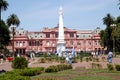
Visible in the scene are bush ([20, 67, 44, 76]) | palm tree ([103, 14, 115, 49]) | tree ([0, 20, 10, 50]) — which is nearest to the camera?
bush ([20, 67, 44, 76])

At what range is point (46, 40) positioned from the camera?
15138 centimetres

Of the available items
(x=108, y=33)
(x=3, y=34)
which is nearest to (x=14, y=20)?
(x=3, y=34)

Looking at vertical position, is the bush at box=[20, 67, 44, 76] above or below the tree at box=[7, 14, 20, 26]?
below

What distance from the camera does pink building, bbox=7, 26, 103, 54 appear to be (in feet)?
489

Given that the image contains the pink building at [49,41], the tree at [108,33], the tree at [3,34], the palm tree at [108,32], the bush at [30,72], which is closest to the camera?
the bush at [30,72]

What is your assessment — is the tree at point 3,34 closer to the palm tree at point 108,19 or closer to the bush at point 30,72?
the palm tree at point 108,19

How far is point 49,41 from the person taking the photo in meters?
152

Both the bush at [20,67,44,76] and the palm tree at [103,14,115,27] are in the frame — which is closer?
the bush at [20,67,44,76]

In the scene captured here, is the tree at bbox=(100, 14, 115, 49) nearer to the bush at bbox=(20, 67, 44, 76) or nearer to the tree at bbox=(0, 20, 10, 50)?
the tree at bbox=(0, 20, 10, 50)

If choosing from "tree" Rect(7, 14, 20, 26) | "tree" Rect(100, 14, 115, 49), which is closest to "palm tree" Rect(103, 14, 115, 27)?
"tree" Rect(100, 14, 115, 49)

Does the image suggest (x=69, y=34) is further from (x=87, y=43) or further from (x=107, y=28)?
(x=107, y=28)

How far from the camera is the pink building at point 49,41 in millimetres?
149125

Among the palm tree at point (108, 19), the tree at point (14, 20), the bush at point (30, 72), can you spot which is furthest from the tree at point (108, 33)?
the bush at point (30, 72)

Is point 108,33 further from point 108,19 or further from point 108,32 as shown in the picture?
point 108,19
